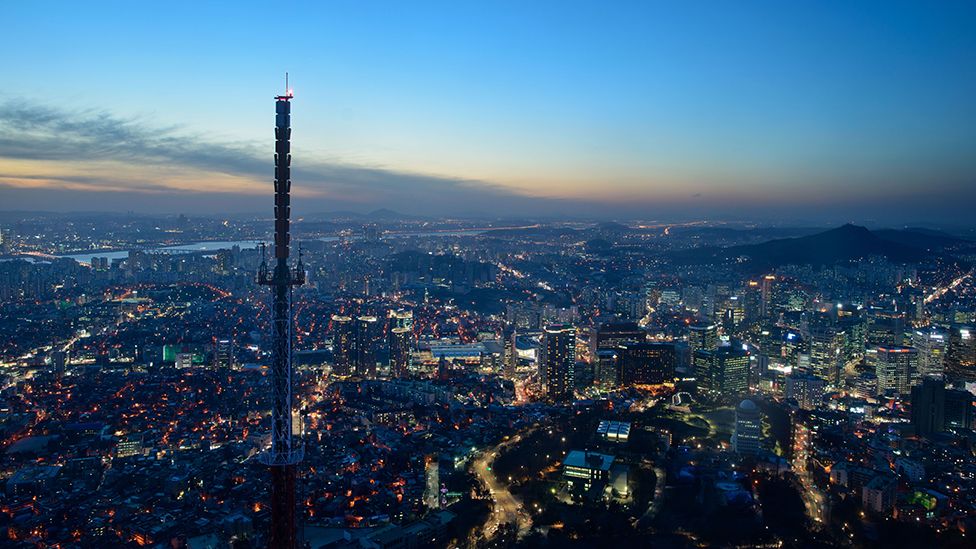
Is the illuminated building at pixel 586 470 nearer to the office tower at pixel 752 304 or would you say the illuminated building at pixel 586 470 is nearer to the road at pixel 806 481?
the road at pixel 806 481

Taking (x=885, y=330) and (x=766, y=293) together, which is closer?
(x=885, y=330)

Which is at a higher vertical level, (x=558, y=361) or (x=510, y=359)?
(x=558, y=361)

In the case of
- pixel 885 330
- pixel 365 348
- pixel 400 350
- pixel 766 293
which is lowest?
pixel 400 350

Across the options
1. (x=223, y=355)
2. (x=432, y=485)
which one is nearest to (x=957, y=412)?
(x=432, y=485)

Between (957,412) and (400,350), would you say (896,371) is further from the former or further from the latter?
(400,350)

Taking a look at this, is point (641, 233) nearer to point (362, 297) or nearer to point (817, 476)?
point (362, 297)

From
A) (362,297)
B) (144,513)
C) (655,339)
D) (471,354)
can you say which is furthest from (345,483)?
(362,297)

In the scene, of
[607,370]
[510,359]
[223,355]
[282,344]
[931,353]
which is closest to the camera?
[282,344]

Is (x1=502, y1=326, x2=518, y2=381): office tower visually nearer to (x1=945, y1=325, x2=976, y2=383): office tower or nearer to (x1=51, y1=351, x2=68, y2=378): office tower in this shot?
(x1=945, y1=325, x2=976, y2=383): office tower

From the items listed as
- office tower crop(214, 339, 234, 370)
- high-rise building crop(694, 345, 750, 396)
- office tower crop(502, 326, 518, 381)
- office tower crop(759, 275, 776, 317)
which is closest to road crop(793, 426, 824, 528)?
high-rise building crop(694, 345, 750, 396)
